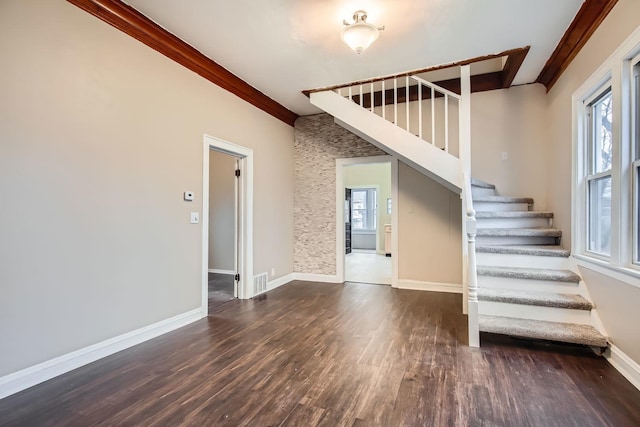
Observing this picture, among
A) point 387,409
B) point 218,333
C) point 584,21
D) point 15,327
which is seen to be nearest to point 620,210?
point 584,21

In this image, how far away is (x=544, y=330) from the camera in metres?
2.61

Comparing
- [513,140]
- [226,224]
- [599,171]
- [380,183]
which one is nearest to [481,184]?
[513,140]

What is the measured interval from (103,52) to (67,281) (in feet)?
6.04

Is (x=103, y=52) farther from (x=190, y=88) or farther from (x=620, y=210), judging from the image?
(x=620, y=210)

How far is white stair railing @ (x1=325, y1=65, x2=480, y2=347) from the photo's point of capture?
2803 mm

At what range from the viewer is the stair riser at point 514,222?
12.1 ft

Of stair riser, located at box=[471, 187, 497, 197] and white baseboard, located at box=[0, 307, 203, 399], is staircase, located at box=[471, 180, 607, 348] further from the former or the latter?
white baseboard, located at box=[0, 307, 203, 399]

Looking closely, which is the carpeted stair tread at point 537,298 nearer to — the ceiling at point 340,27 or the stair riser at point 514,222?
the stair riser at point 514,222

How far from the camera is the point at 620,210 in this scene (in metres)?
2.27

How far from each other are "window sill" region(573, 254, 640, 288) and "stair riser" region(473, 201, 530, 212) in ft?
3.62

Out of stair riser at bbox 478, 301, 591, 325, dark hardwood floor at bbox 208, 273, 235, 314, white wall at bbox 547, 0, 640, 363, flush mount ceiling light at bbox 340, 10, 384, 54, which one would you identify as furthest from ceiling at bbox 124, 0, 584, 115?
dark hardwood floor at bbox 208, 273, 235, 314

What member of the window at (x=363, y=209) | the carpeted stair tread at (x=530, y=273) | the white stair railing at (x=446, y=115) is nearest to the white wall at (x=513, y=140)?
the white stair railing at (x=446, y=115)

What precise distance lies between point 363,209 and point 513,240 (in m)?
6.72

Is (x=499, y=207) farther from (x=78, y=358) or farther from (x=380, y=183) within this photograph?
(x=380, y=183)
